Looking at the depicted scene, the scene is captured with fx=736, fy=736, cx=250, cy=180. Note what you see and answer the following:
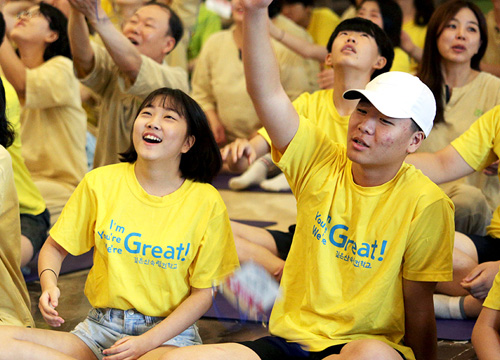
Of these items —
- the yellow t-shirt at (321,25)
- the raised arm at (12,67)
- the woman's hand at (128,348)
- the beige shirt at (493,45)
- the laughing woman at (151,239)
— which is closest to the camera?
the woman's hand at (128,348)

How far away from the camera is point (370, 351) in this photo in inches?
57.5

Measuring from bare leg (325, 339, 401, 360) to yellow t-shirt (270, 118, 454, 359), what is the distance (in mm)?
54

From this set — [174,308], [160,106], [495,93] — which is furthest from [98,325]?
[495,93]

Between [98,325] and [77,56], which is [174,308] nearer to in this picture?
[98,325]

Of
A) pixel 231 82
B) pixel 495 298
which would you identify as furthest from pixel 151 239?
pixel 231 82

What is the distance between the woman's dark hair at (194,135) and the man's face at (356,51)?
A: 643 mm

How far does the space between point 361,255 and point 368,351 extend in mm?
215

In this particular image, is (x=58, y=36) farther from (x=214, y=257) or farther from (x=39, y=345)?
(x=39, y=345)

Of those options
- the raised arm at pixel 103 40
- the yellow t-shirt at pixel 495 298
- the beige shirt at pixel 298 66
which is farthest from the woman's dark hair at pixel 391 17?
the yellow t-shirt at pixel 495 298

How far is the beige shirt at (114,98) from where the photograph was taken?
2.65 meters

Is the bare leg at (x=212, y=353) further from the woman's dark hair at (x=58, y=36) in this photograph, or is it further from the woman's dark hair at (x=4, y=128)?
the woman's dark hair at (x=58, y=36)

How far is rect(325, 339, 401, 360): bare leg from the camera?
146 cm

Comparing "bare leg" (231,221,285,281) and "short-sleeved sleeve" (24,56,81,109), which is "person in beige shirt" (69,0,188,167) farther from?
"bare leg" (231,221,285,281)

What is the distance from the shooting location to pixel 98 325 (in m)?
1.69
